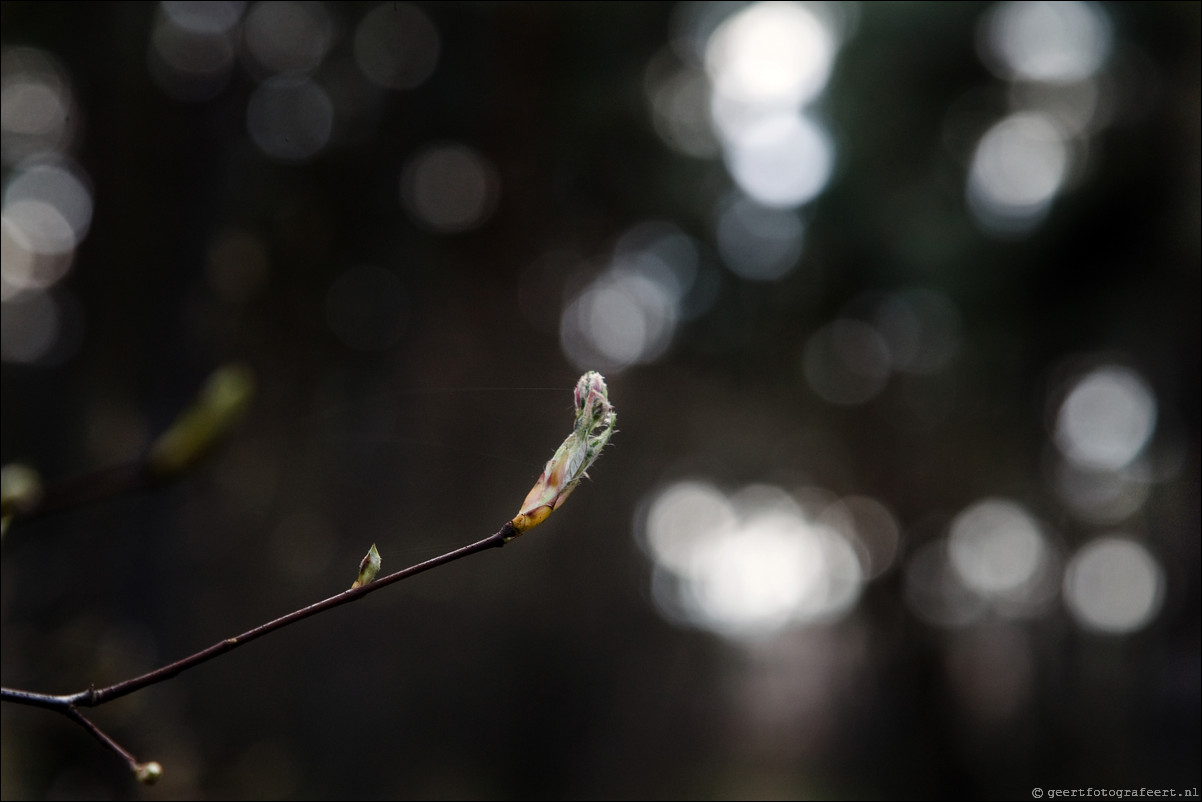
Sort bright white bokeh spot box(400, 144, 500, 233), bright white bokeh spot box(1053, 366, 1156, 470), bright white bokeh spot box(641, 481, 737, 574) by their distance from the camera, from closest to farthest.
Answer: bright white bokeh spot box(1053, 366, 1156, 470) < bright white bokeh spot box(400, 144, 500, 233) < bright white bokeh spot box(641, 481, 737, 574)

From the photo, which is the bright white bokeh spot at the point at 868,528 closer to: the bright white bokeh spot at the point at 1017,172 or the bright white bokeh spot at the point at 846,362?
the bright white bokeh spot at the point at 846,362

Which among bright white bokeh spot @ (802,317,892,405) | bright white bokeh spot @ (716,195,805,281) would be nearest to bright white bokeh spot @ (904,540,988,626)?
bright white bokeh spot @ (802,317,892,405)

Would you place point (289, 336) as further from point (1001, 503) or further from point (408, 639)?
point (1001, 503)

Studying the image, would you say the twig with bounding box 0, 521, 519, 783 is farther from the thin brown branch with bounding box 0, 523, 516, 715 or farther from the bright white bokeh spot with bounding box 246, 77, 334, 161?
the bright white bokeh spot with bounding box 246, 77, 334, 161

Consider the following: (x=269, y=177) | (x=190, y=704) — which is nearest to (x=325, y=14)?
(x=269, y=177)

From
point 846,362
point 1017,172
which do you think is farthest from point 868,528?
point 1017,172

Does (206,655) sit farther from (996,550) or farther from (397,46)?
(996,550)
